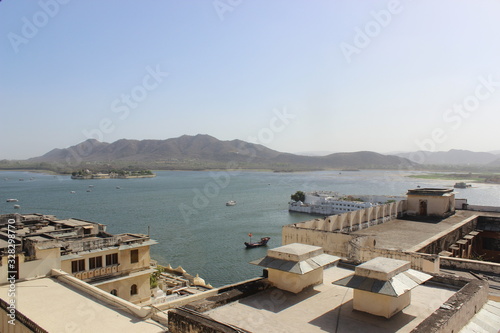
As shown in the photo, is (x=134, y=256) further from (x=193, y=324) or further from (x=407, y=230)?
(x=193, y=324)

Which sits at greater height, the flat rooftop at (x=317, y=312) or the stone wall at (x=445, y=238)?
the flat rooftop at (x=317, y=312)

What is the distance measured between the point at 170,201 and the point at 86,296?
221ft

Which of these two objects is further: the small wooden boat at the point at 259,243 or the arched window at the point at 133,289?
the small wooden boat at the point at 259,243

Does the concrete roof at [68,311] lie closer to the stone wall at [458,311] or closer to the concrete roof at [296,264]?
the concrete roof at [296,264]

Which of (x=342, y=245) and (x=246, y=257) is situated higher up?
(x=342, y=245)

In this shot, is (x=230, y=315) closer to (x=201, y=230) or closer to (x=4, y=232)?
(x=4, y=232)

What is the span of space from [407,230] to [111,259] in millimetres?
11948

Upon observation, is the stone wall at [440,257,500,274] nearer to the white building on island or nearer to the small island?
the white building on island

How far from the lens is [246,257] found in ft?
116

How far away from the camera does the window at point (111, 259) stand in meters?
15.4

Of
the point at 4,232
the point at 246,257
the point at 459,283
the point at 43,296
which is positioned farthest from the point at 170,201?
the point at 459,283

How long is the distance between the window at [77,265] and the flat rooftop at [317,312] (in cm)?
1004

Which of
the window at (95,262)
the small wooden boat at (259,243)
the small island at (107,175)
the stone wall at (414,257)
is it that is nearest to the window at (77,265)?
the window at (95,262)

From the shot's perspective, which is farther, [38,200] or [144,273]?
[38,200]
